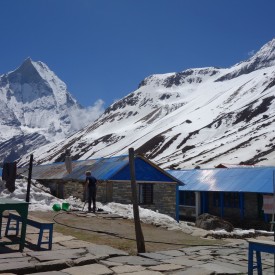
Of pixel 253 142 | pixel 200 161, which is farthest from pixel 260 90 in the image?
pixel 200 161

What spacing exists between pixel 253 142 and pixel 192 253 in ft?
258

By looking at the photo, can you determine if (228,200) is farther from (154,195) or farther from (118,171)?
(118,171)

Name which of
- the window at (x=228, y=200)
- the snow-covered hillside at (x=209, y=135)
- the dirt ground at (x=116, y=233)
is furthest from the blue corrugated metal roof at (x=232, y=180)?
the snow-covered hillside at (x=209, y=135)

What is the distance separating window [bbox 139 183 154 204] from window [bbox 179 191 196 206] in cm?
988

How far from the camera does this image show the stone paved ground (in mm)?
6852

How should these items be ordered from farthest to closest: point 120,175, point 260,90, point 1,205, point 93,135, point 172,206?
point 93,135 < point 260,90 < point 172,206 < point 120,175 < point 1,205

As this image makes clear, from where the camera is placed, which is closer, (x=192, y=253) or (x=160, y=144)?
(x=192, y=253)

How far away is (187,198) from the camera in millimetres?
33531

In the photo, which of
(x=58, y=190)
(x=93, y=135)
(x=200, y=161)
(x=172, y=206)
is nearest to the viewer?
(x=172, y=206)

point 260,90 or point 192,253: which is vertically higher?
point 260,90

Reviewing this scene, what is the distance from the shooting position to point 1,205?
8133 millimetres

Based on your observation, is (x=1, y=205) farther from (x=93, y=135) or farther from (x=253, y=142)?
Result: (x=93, y=135)

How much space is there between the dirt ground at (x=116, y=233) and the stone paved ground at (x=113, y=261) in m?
0.80

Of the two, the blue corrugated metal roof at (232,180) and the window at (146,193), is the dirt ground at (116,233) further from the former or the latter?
the blue corrugated metal roof at (232,180)
